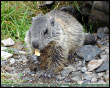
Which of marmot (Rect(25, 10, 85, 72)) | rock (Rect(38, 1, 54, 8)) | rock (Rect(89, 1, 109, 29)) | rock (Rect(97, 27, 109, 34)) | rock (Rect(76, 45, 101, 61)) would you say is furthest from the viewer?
rock (Rect(38, 1, 54, 8))

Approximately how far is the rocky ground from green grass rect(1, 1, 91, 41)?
0.51m

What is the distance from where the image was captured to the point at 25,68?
5.30 meters

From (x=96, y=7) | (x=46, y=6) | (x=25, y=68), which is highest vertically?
(x=96, y=7)

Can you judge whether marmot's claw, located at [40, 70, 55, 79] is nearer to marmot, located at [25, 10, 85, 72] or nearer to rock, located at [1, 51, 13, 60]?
marmot, located at [25, 10, 85, 72]

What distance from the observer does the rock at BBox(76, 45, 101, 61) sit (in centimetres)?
540

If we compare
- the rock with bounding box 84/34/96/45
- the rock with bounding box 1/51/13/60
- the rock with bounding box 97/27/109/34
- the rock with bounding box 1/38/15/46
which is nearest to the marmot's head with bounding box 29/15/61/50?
the rock with bounding box 1/51/13/60

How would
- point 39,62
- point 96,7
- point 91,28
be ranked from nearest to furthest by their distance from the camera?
1. point 39,62
2. point 96,7
3. point 91,28

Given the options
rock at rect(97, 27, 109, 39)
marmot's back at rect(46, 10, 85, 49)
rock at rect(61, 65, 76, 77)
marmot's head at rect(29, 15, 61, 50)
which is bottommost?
rock at rect(61, 65, 76, 77)

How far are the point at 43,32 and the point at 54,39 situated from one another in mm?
296

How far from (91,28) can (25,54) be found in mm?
1831

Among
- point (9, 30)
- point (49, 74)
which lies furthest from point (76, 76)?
point (9, 30)

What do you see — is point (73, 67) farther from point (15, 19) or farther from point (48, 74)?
point (15, 19)

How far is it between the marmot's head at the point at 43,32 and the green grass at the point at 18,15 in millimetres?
1629

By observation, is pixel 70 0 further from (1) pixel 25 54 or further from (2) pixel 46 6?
(1) pixel 25 54
